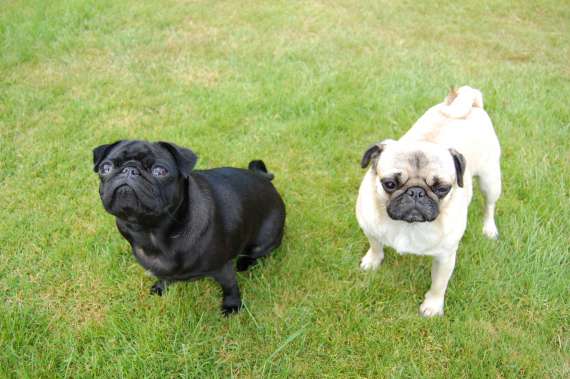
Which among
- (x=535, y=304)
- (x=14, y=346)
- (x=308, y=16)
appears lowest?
(x=535, y=304)

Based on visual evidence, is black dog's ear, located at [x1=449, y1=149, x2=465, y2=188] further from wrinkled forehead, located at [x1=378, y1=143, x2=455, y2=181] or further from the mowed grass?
the mowed grass

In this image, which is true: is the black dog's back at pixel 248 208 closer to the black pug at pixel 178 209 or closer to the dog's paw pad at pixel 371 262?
the black pug at pixel 178 209

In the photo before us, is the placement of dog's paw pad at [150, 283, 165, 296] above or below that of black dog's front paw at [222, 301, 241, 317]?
above

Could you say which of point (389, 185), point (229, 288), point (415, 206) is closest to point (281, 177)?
point (229, 288)

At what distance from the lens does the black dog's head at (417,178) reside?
2414mm

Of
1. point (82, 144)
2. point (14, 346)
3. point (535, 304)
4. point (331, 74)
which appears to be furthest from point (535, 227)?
point (82, 144)

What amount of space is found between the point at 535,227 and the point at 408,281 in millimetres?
1229

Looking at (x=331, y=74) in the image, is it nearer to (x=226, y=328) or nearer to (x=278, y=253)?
(x=278, y=253)

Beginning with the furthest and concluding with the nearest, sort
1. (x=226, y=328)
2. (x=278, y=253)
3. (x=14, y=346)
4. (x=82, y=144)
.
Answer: (x=82, y=144) < (x=278, y=253) < (x=226, y=328) < (x=14, y=346)

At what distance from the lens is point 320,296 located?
3.08 m

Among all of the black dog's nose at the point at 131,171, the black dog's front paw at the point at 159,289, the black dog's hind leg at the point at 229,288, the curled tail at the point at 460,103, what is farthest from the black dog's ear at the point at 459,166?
the black dog's front paw at the point at 159,289

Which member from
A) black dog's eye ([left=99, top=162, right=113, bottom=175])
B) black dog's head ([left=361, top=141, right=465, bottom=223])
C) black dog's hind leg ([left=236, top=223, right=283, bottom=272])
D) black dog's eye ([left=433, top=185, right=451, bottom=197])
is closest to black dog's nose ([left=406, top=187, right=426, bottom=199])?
black dog's head ([left=361, top=141, right=465, bottom=223])

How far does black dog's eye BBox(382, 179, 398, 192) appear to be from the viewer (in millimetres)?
2555

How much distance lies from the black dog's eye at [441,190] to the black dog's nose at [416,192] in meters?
0.11
